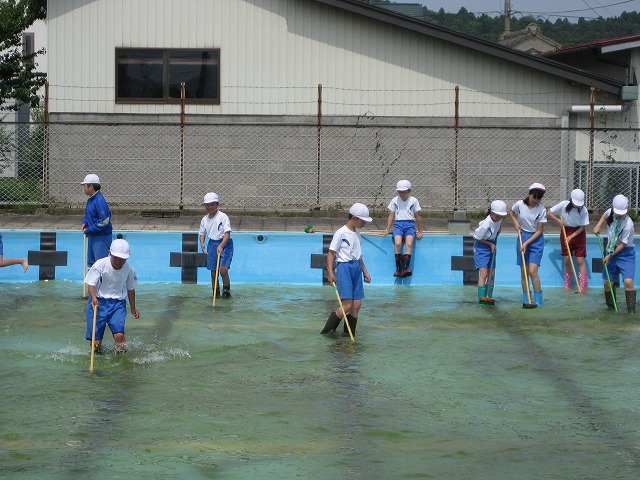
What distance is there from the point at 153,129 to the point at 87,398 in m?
14.3

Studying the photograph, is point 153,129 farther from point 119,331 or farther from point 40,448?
point 40,448

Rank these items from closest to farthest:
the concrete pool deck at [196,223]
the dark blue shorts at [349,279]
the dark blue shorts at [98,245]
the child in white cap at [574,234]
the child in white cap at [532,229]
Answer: the dark blue shorts at [349,279] → the child in white cap at [532,229] → the dark blue shorts at [98,245] → the child in white cap at [574,234] → the concrete pool deck at [196,223]

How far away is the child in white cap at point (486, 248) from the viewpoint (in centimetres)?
1595

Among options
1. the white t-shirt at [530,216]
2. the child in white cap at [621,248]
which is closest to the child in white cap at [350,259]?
the white t-shirt at [530,216]

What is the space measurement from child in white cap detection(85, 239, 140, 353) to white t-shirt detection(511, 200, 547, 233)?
6397 millimetres

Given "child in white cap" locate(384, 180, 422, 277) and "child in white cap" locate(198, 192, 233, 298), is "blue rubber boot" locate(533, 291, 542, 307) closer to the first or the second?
"child in white cap" locate(384, 180, 422, 277)

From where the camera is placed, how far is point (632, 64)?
2620 centimetres

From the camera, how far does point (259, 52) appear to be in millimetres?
24500

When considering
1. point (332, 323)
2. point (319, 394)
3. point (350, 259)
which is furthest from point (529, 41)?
point (319, 394)

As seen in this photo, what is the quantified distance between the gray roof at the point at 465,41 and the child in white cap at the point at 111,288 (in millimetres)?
13583

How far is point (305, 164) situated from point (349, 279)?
11029 mm

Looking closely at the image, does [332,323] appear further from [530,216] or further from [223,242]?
[530,216]

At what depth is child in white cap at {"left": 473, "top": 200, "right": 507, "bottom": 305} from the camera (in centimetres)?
1595

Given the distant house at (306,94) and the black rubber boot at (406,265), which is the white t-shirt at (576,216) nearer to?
the black rubber boot at (406,265)
